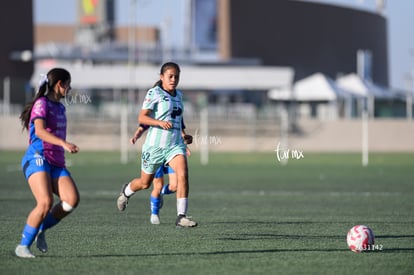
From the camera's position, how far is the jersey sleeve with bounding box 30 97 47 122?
34.6 ft

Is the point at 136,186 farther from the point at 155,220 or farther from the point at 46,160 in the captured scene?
the point at 46,160

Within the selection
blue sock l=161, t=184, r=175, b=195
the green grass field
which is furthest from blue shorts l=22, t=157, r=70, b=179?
blue sock l=161, t=184, r=175, b=195

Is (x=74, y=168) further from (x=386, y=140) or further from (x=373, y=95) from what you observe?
(x=373, y=95)

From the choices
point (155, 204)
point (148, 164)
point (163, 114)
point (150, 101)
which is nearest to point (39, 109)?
point (150, 101)

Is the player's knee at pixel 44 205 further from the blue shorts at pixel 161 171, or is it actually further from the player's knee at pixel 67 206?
the blue shorts at pixel 161 171

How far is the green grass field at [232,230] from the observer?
10289 millimetres

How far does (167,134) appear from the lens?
13.6 m

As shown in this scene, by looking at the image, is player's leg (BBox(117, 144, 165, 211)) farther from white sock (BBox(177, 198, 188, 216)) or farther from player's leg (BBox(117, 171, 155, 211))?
white sock (BBox(177, 198, 188, 216))

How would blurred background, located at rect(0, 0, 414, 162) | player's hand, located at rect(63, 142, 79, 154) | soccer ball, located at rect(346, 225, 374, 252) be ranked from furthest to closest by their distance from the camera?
blurred background, located at rect(0, 0, 414, 162), soccer ball, located at rect(346, 225, 374, 252), player's hand, located at rect(63, 142, 79, 154)

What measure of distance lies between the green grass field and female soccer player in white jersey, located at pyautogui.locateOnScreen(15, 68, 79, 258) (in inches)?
15.1

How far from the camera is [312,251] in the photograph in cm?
1141

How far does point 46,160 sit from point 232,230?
386cm

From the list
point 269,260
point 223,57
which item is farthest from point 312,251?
point 223,57

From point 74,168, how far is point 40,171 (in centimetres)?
2459
